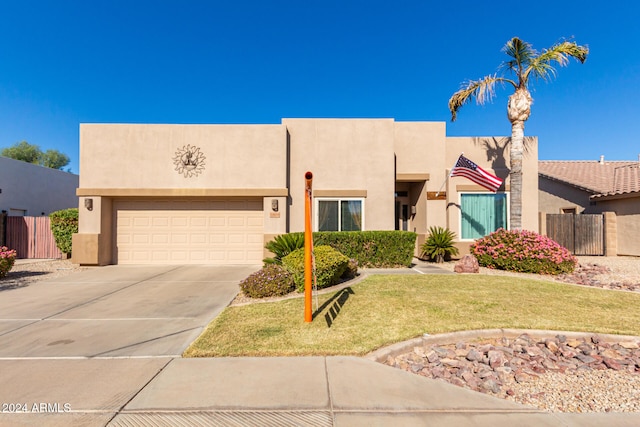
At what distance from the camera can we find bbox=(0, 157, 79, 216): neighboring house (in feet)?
56.1

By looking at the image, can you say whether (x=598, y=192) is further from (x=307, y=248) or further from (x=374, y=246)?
(x=307, y=248)

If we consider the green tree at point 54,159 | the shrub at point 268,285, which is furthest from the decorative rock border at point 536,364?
the green tree at point 54,159

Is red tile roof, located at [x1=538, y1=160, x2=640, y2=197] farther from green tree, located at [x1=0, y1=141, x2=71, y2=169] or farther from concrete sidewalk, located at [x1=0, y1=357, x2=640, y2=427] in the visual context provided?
green tree, located at [x1=0, y1=141, x2=71, y2=169]

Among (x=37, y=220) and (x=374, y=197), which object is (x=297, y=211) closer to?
(x=374, y=197)

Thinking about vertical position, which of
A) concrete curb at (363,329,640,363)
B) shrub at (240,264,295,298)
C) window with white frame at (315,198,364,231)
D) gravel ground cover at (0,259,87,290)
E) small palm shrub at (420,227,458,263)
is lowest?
gravel ground cover at (0,259,87,290)

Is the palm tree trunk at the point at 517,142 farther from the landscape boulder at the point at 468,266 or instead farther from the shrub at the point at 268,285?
the shrub at the point at 268,285

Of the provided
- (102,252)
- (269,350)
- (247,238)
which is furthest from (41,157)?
(269,350)

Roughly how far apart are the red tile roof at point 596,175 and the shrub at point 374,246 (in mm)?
12063

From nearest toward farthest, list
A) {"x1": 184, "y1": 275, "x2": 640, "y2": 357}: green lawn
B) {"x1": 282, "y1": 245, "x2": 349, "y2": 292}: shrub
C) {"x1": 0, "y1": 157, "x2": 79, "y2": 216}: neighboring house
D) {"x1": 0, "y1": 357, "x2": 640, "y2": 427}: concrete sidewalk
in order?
{"x1": 0, "y1": 357, "x2": 640, "y2": 427}: concrete sidewalk < {"x1": 184, "y1": 275, "x2": 640, "y2": 357}: green lawn < {"x1": 282, "y1": 245, "x2": 349, "y2": 292}: shrub < {"x1": 0, "y1": 157, "x2": 79, "y2": 216}: neighboring house

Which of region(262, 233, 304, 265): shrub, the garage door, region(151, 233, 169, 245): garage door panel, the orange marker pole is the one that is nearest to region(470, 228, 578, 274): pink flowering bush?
region(262, 233, 304, 265): shrub

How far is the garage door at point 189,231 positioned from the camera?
11781 mm

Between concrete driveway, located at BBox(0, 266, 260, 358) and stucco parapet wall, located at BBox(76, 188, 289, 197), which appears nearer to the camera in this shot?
concrete driveway, located at BBox(0, 266, 260, 358)

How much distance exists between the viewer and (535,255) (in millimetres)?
9383

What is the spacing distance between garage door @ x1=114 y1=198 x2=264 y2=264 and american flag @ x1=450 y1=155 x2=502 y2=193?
25.6 ft
